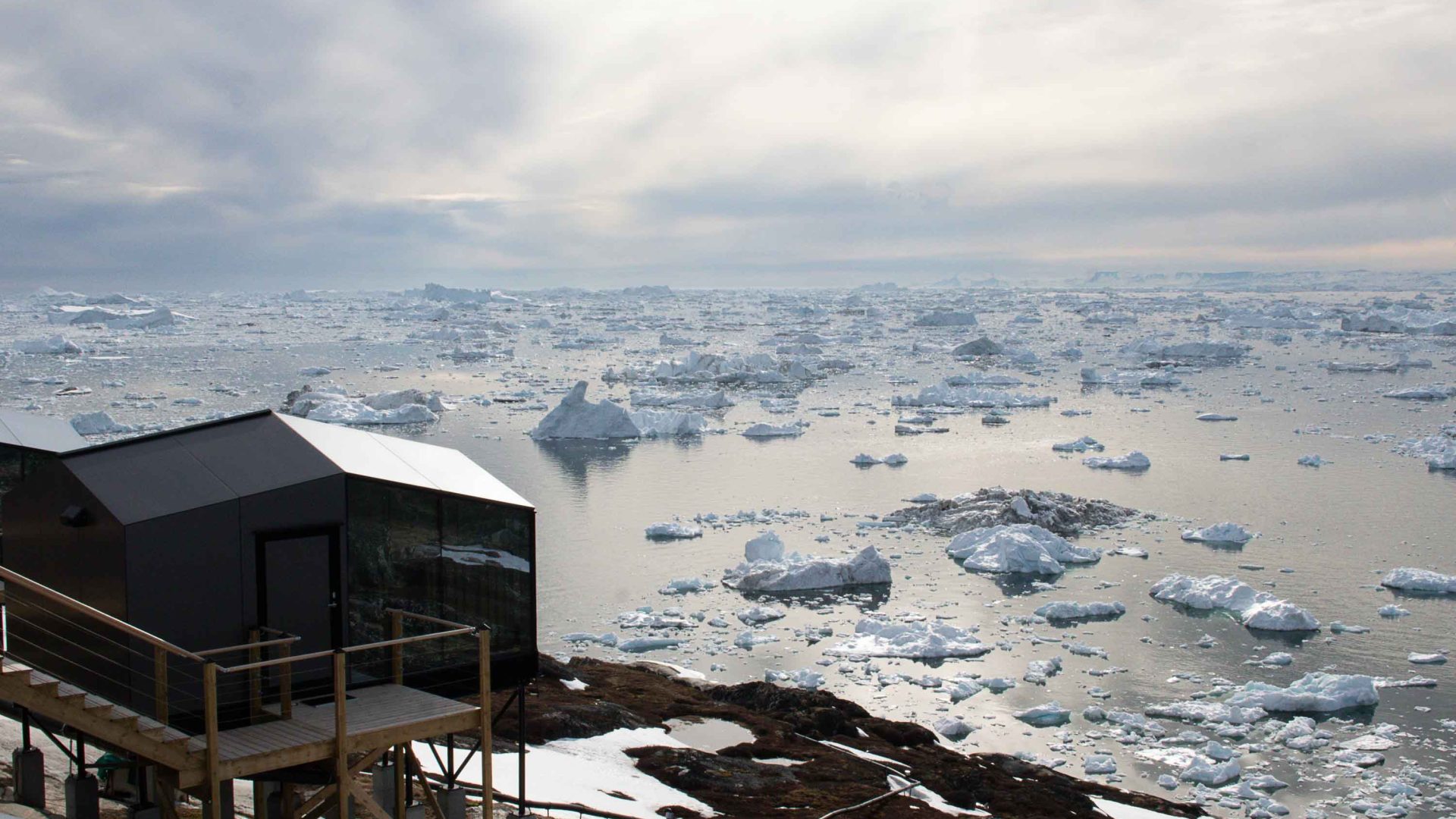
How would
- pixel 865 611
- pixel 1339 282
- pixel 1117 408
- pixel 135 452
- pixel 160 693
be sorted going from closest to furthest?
pixel 160 693
pixel 135 452
pixel 865 611
pixel 1117 408
pixel 1339 282

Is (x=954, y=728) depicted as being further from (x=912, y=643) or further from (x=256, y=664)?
(x=256, y=664)

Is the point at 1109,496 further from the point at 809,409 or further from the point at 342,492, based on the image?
the point at 342,492

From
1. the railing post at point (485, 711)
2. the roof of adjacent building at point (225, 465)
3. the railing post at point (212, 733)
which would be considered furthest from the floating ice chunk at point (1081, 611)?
the railing post at point (212, 733)

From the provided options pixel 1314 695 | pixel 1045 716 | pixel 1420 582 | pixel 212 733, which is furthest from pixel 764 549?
pixel 212 733

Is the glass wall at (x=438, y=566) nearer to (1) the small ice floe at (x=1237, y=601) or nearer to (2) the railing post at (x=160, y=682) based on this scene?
(2) the railing post at (x=160, y=682)

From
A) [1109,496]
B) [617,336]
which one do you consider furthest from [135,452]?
[617,336]

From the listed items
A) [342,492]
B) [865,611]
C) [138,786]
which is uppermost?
[342,492]
